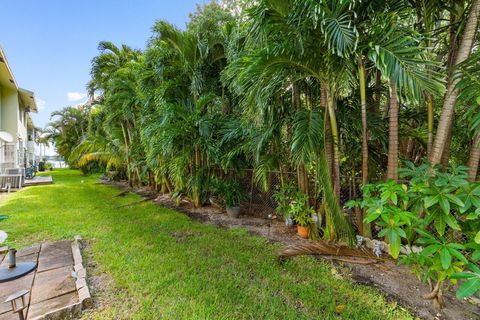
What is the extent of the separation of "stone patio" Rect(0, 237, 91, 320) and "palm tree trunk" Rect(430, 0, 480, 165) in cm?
420

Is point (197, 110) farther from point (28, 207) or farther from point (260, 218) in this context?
point (28, 207)

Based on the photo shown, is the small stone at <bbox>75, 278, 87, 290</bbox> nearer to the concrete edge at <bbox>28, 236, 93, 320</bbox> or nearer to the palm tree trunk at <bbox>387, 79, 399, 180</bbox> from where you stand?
the concrete edge at <bbox>28, 236, 93, 320</bbox>

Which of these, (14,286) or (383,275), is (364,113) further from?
(14,286)

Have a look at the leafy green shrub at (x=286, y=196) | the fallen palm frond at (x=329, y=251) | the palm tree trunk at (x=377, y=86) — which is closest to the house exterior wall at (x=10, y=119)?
the leafy green shrub at (x=286, y=196)

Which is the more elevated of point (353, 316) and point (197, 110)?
point (197, 110)

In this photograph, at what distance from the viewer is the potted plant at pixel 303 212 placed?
405 cm

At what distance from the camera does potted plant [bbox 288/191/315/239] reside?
4.05 metres

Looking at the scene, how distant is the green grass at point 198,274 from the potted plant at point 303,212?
666mm

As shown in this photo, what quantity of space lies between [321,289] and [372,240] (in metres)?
1.34

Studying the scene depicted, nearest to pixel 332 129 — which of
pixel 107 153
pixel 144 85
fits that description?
pixel 144 85

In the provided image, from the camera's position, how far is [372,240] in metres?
3.42

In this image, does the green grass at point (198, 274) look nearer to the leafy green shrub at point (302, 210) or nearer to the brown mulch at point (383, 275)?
the brown mulch at point (383, 275)

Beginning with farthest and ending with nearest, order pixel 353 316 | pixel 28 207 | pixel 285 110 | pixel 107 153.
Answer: pixel 107 153
pixel 28 207
pixel 285 110
pixel 353 316

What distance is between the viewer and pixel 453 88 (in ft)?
7.90
